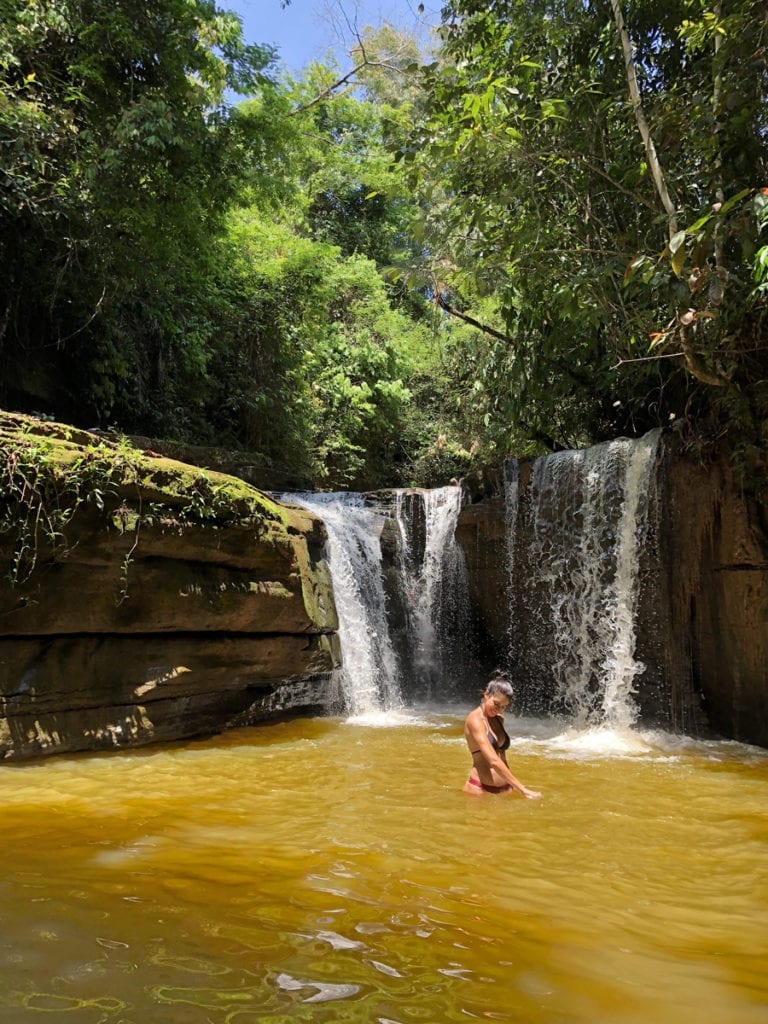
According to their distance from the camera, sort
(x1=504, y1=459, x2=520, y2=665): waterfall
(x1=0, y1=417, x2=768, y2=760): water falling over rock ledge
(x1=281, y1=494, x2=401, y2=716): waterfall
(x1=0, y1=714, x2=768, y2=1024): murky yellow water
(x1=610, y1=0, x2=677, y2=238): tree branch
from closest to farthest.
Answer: (x1=0, y1=714, x2=768, y2=1024): murky yellow water
(x1=610, y1=0, x2=677, y2=238): tree branch
(x1=0, y1=417, x2=768, y2=760): water falling over rock ledge
(x1=281, y1=494, x2=401, y2=716): waterfall
(x1=504, y1=459, x2=520, y2=665): waterfall

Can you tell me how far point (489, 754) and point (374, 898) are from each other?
2318mm

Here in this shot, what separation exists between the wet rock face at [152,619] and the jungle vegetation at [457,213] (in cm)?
416

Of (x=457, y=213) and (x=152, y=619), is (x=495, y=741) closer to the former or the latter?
(x=152, y=619)

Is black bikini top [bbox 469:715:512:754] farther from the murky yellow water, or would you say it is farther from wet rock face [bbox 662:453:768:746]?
wet rock face [bbox 662:453:768:746]

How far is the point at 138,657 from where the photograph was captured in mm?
7297

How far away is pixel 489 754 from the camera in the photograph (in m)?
5.12

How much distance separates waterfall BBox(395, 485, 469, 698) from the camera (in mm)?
12414

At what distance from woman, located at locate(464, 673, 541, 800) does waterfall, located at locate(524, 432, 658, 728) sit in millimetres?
4663

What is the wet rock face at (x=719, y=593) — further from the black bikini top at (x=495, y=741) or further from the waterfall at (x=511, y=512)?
the black bikini top at (x=495, y=741)

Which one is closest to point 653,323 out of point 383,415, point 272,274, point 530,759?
point 530,759

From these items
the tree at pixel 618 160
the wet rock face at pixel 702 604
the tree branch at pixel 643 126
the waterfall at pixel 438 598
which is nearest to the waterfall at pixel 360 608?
the waterfall at pixel 438 598

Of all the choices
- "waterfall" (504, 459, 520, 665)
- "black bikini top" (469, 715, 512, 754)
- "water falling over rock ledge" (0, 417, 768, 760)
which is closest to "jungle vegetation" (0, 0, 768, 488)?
"waterfall" (504, 459, 520, 665)

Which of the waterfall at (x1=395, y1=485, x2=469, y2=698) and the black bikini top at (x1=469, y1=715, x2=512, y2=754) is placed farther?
the waterfall at (x1=395, y1=485, x2=469, y2=698)

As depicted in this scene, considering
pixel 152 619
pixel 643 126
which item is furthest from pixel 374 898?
pixel 643 126
